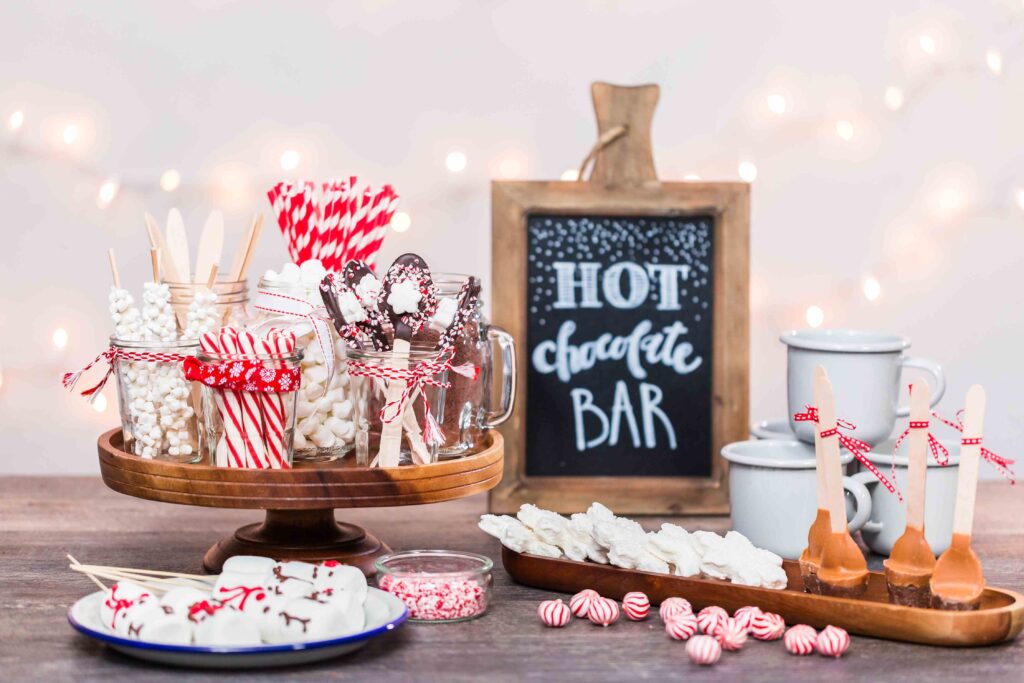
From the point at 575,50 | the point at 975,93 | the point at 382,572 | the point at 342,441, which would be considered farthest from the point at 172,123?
the point at 975,93

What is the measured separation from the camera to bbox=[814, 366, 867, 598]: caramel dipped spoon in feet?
3.35

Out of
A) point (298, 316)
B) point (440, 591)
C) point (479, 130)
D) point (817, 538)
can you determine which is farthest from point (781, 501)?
point (479, 130)

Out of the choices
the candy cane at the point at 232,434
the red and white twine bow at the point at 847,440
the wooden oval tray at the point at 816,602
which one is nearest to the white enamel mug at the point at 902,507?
the red and white twine bow at the point at 847,440

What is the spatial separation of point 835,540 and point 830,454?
0.24 feet

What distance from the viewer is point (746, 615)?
1004 mm

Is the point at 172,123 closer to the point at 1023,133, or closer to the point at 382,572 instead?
A: the point at 382,572

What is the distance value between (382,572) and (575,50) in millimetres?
924

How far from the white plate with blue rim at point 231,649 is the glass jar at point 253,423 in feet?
0.63

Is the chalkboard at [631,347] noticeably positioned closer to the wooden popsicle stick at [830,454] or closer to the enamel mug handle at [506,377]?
the enamel mug handle at [506,377]

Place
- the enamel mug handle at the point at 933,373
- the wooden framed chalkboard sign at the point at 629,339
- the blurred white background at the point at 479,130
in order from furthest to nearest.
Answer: the blurred white background at the point at 479,130
the wooden framed chalkboard sign at the point at 629,339
the enamel mug handle at the point at 933,373

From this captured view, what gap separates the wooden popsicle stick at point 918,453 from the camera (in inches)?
38.9

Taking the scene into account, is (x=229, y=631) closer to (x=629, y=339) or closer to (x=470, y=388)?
(x=470, y=388)

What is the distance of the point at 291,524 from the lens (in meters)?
1.22

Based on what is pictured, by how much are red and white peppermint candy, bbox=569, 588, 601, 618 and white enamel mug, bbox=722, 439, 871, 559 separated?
246 millimetres
